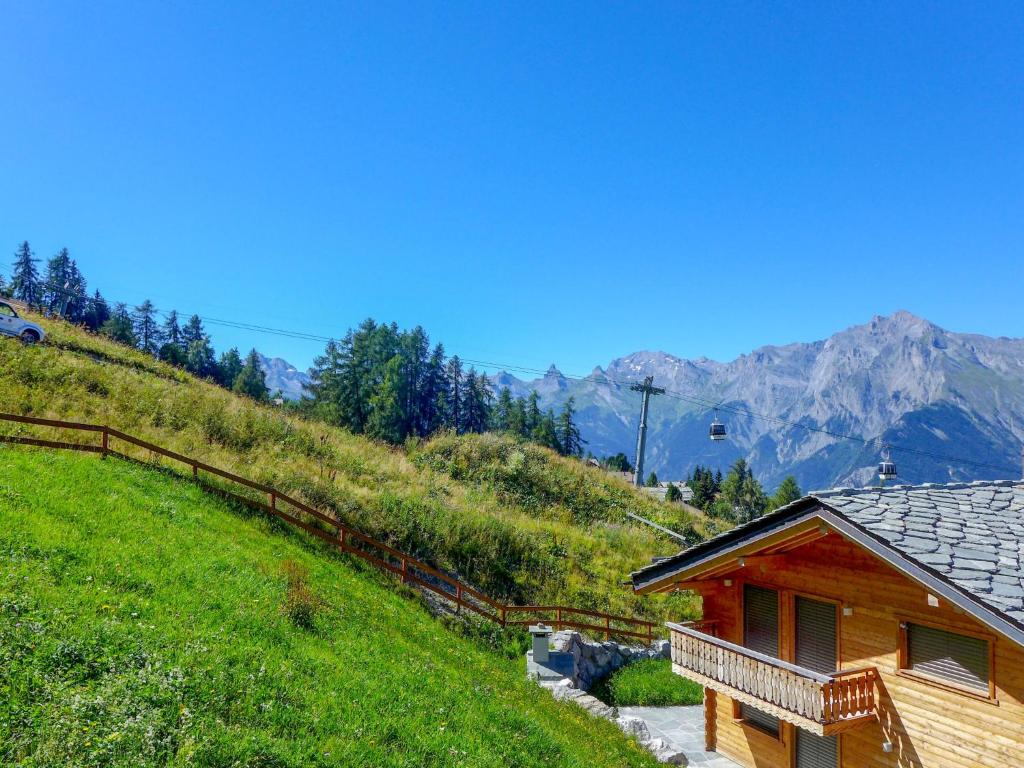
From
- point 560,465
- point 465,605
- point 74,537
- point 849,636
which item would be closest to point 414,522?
point 465,605

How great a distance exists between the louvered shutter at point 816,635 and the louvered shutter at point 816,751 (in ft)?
4.76

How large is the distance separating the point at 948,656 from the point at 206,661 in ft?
37.9

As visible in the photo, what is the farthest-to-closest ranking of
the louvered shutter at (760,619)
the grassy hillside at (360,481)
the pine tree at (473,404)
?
the pine tree at (473,404)
the grassy hillside at (360,481)
the louvered shutter at (760,619)

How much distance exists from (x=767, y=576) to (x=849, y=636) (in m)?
2.19

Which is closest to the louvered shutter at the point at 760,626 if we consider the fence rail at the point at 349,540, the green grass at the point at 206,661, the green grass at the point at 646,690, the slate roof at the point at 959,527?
the slate roof at the point at 959,527

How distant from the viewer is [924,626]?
10.3 meters

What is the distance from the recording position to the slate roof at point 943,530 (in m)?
8.68

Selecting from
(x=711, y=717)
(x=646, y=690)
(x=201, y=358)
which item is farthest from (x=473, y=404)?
(x=711, y=717)

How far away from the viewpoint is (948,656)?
9.84 metres

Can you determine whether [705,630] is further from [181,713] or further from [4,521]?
[4,521]

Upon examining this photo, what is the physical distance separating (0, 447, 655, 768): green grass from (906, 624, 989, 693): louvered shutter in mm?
5602

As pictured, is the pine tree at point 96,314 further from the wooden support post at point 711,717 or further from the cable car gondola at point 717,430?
the wooden support post at point 711,717

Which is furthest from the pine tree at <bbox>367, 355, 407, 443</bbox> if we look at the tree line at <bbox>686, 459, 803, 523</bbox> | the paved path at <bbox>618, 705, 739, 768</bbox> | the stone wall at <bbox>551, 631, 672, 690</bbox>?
the tree line at <bbox>686, 459, 803, 523</bbox>

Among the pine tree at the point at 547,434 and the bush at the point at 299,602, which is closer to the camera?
the bush at the point at 299,602
